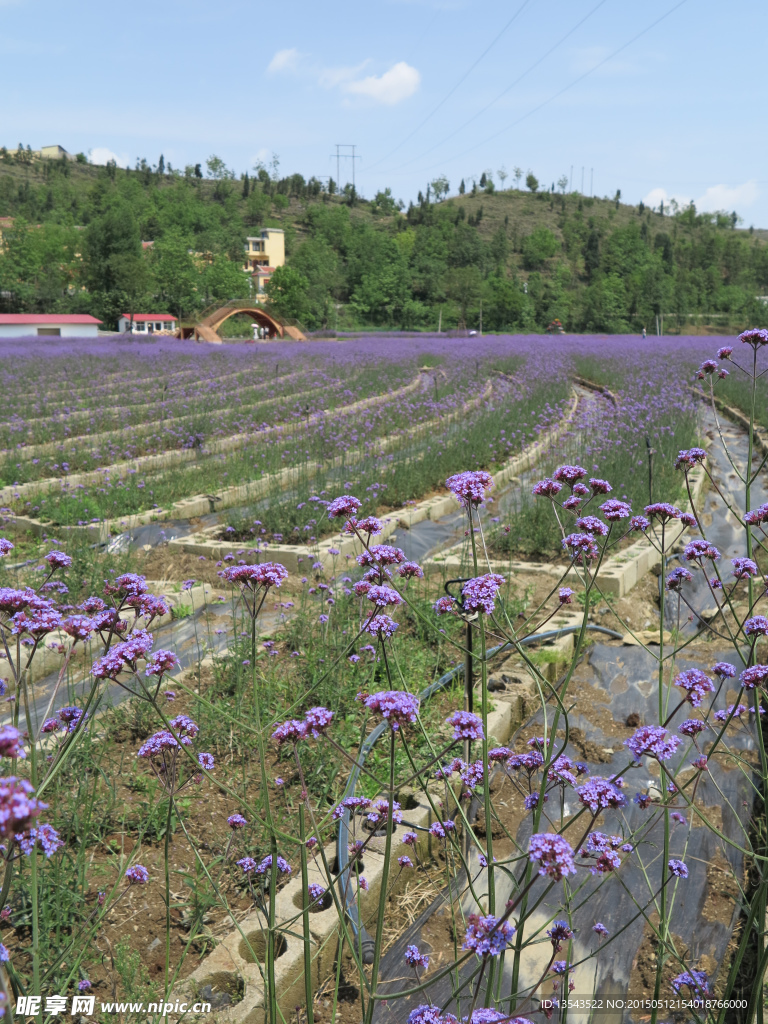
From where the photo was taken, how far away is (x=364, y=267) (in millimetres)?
76312

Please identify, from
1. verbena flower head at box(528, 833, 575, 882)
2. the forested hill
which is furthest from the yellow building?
verbena flower head at box(528, 833, 575, 882)

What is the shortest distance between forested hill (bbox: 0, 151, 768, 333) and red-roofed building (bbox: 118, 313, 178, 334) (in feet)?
3.54

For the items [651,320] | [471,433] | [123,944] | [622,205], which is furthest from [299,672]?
[622,205]

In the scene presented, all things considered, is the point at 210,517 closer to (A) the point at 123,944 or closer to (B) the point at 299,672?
(B) the point at 299,672

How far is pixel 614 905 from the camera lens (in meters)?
2.54

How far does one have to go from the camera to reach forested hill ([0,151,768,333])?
186 ft

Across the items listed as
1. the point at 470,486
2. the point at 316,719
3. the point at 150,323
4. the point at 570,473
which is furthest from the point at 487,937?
the point at 150,323

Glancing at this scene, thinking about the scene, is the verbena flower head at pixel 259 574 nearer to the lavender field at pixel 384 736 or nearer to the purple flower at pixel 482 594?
the lavender field at pixel 384 736

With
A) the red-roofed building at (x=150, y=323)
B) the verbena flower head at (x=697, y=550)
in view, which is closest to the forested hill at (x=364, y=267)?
the red-roofed building at (x=150, y=323)

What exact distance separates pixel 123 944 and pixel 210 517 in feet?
18.3

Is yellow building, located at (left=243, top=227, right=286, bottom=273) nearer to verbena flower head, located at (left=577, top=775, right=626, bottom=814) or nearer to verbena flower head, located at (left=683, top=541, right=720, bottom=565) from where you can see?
verbena flower head, located at (left=683, top=541, right=720, bottom=565)

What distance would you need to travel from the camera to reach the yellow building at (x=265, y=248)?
93625 millimetres

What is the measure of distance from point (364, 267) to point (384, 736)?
77162 mm

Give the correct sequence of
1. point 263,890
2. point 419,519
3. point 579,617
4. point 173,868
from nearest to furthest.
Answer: point 263,890
point 173,868
point 579,617
point 419,519
